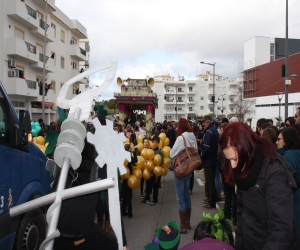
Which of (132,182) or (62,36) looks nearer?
(132,182)

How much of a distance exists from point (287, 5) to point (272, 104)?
127 ft

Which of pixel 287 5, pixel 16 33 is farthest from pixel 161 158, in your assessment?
pixel 16 33

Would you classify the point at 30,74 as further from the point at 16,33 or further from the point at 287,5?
the point at 287,5

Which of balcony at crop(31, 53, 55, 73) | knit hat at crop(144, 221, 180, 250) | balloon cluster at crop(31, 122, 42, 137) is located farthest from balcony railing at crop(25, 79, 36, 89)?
knit hat at crop(144, 221, 180, 250)

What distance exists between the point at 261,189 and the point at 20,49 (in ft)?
76.8

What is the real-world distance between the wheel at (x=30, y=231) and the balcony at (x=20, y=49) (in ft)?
68.1

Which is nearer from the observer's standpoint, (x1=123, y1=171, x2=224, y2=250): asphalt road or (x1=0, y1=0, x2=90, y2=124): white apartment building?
(x1=123, y1=171, x2=224, y2=250): asphalt road

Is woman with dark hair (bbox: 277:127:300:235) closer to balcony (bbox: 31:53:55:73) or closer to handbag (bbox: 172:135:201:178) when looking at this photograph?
handbag (bbox: 172:135:201:178)

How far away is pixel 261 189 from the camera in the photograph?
1.98m

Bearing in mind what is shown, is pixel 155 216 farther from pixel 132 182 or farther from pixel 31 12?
pixel 31 12

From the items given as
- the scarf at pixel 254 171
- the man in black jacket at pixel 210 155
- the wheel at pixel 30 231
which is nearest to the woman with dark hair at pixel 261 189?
the scarf at pixel 254 171

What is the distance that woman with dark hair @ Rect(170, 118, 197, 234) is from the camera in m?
5.10

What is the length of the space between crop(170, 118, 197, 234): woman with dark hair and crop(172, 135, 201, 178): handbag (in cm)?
9

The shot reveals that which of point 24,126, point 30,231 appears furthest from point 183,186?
point 24,126
